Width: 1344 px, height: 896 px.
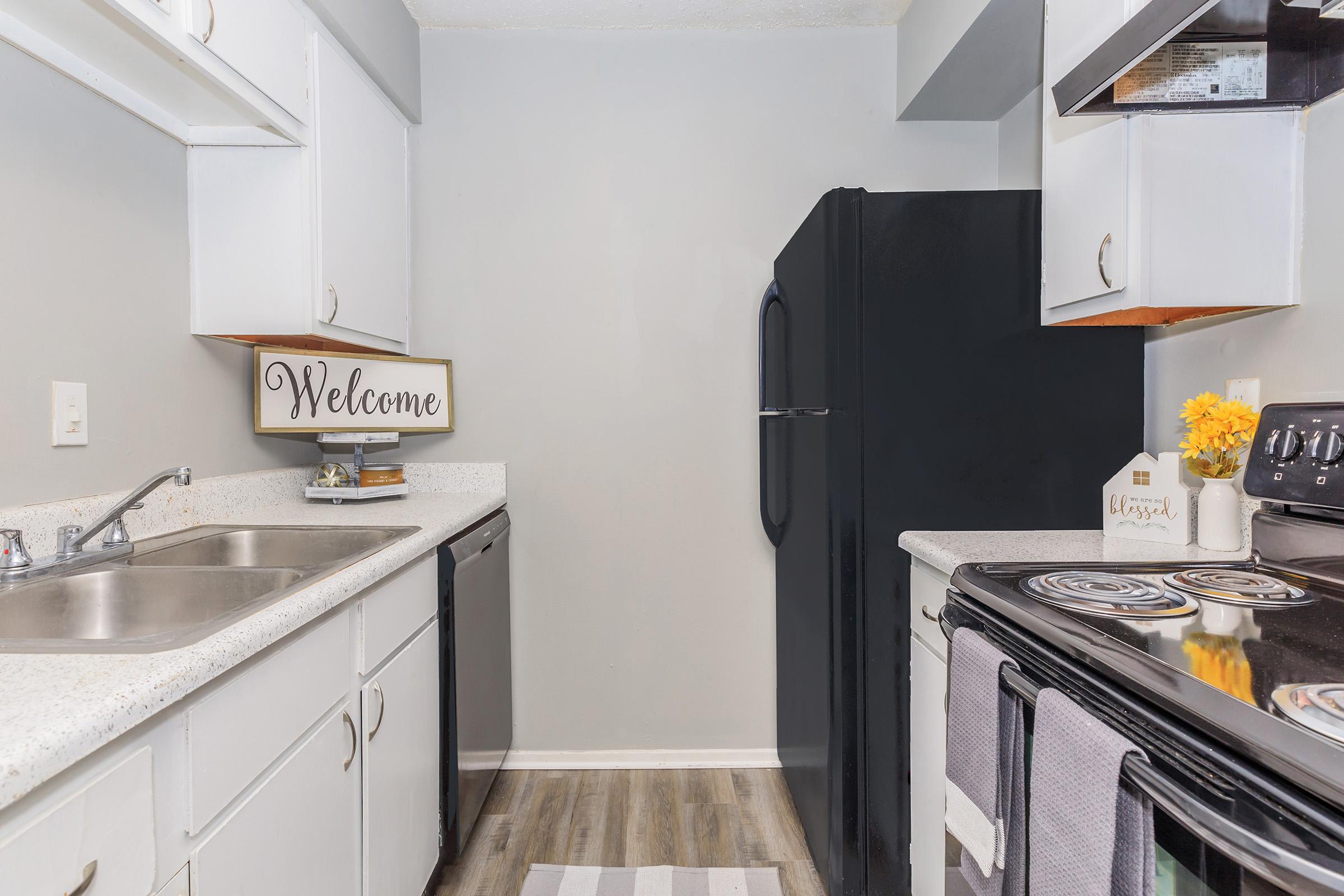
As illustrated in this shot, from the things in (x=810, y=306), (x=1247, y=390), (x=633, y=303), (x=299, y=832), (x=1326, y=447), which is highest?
(x=633, y=303)

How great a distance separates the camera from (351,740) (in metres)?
1.24

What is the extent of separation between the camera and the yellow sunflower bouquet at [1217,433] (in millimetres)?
1292

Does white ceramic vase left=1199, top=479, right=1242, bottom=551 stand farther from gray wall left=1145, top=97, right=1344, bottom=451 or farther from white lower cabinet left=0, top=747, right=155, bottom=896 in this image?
white lower cabinet left=0, top=747, right=155, bottom=896

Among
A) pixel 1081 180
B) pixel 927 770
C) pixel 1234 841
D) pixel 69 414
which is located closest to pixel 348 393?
pixel 69 414

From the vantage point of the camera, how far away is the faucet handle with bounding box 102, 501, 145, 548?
1.31 meters

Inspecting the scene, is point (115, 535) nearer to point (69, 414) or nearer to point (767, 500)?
point (69, 414)

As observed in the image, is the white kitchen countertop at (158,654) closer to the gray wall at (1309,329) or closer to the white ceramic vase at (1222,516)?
the white ceramic vase at (1222,516)

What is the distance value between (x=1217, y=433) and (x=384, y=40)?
2353 millimetres

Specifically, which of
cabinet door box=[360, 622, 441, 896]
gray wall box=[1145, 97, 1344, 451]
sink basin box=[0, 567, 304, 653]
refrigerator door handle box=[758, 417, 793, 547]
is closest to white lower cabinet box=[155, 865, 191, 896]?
sink basin box=[0, 567, 304, 653]

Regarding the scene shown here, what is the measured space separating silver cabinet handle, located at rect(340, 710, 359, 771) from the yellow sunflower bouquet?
1.65 m

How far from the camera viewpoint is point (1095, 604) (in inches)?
39.1

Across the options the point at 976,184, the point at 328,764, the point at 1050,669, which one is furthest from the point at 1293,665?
the point at 976,184

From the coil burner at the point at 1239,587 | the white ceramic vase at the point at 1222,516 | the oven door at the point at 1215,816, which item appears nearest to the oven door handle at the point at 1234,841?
the oven door at the point at 1215,816

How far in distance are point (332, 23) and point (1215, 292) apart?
2.12 m
